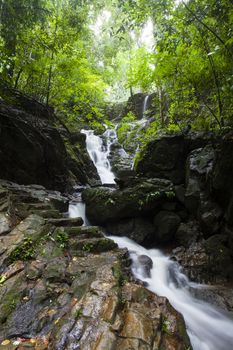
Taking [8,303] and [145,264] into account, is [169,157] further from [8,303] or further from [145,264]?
[8,303]

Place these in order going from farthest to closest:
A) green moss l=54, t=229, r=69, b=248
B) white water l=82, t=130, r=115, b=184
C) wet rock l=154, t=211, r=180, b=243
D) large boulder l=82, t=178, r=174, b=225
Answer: white water l=82, t=130, r=115, b=184 → large boulder l=82, t=178, r=174, b=225 → wet rock l=154, t=211, r=180, b=243 → green moss l=54, t=229, r=69, b=248

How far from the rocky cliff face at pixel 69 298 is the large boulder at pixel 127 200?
2.42 meters

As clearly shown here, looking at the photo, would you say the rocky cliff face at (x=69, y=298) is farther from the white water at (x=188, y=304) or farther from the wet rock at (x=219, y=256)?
the wet rock at (x=219, y=256)

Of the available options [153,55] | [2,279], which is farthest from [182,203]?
[2,279]

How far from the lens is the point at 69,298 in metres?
3.57

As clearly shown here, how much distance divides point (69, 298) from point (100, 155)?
1208 centimetres

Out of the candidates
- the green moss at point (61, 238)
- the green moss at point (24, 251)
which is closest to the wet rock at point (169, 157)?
the green moss at point (61, 238)

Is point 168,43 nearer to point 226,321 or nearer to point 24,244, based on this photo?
point 24,244

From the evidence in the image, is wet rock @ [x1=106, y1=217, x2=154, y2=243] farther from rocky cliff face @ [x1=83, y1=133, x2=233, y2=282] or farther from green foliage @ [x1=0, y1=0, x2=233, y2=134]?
green foliage @ [x1=0, y1=0, x2=233, y2=134]

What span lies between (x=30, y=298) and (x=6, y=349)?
2.69ft

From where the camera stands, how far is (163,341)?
3.06m

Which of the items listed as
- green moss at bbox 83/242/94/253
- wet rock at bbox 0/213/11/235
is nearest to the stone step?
wet rock at bbox 0/213/11/235

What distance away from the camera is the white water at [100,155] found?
13805 mm

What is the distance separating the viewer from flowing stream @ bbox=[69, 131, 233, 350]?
4340mm
